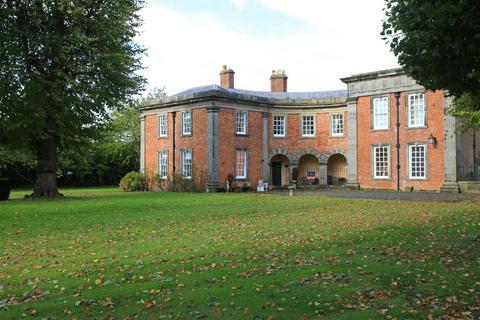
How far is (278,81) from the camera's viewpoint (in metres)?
44.4

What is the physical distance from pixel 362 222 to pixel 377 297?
25.1 feet

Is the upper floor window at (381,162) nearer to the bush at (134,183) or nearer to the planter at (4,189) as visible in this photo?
the bush at (134,183)

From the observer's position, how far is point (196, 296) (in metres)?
6.49

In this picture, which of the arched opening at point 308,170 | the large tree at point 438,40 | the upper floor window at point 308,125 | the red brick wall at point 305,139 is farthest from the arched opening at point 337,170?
the large tree at point 438,40

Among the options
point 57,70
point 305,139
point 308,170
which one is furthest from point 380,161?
point 57,70

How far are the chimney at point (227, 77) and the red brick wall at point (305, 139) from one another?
866cm

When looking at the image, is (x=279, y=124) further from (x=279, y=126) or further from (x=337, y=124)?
(x=337, y=124)

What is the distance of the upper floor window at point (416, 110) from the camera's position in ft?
97.4

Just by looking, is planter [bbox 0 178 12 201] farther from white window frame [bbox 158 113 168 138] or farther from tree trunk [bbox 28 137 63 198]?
white window frame [bbox 158 113 168 138]

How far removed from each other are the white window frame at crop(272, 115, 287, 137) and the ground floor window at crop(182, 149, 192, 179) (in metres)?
6.72

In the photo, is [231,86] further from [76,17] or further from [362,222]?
[362,222]

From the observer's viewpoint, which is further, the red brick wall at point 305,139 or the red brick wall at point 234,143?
the red brick wall at point 305,139

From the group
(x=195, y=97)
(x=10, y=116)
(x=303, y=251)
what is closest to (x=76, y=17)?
(x=10, y=116)

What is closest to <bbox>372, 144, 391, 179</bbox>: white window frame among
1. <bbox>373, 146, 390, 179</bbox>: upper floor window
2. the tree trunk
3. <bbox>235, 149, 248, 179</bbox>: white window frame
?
<bbox>373, 146, 390, 179</bbox>: upper floor window
